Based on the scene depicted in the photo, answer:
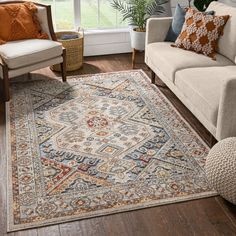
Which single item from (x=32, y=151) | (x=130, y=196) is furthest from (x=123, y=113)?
(x=130, y=196)

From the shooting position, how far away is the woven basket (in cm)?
413

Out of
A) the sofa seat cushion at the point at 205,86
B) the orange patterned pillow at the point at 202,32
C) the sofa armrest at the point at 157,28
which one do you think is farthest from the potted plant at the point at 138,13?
the sofa seat cushion at the point at 205,86

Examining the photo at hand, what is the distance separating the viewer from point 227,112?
A: 241 cm

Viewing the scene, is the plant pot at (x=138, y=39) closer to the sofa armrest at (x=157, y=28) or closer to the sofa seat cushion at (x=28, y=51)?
the sofa armrest at (x=157, y=28)

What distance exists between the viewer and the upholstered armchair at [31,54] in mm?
3420

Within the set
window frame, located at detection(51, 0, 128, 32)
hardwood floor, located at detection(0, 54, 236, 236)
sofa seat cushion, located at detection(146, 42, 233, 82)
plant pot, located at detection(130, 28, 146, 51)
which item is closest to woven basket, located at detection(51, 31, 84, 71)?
window frame, located at detection(51, 0, 128, 32)

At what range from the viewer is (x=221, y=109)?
2.42m

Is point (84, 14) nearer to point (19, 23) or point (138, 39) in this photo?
point (138, 39)

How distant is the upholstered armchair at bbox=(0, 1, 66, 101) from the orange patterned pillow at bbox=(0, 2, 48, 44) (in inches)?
2.6

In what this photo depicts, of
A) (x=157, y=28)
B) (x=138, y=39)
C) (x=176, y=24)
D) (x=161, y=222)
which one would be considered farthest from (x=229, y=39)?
(x=161, y=222)

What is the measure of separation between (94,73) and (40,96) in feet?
2.69

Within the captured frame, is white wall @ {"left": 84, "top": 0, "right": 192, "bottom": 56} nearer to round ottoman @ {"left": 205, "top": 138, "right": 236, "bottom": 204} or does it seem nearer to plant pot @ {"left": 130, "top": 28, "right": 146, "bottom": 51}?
plant pot @ {"left": 130, "top": 28, "right": 146, "bottom": 51}

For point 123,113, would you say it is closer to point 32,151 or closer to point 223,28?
point 32,151

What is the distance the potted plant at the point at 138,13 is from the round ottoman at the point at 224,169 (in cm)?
230
